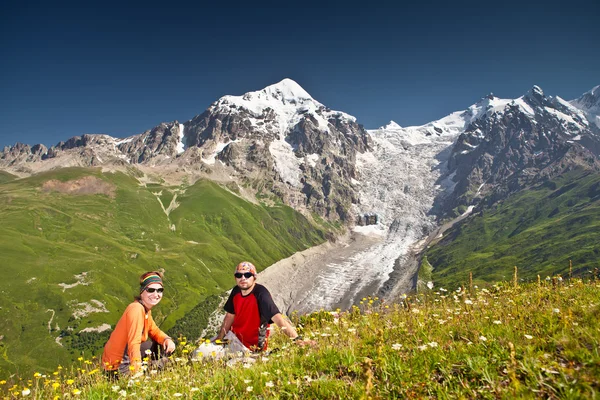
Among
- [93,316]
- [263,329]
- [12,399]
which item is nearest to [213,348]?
[263,329]

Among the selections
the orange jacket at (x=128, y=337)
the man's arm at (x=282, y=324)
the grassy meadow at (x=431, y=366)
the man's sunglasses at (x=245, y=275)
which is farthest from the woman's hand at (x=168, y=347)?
the man's arm at (x=282, y=324)

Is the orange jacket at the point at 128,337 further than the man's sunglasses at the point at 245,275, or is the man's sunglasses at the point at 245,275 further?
the man's sunglasses at the point at 245,275

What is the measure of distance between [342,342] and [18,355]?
192760 mm

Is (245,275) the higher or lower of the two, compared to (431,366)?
higher

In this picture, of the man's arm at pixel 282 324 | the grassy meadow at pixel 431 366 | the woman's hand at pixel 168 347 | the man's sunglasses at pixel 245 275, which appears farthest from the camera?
the man's sunglasses at pixel 245 275

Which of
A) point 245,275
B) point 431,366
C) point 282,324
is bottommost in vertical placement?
point 282,324

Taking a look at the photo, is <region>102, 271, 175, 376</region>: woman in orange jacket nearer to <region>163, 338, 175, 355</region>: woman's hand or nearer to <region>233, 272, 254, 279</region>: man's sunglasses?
<region>163, 338, 175, 355</region>: woman's hand

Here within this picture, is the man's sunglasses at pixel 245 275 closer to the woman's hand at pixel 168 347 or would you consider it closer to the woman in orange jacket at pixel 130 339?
the woman in orange jacket at pixel 130 339

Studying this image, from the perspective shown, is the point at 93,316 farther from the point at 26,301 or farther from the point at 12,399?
the point at 12,399

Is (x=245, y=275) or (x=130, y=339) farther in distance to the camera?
Result: (x=245, y=275)

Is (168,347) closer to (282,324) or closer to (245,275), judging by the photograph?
(245,275)

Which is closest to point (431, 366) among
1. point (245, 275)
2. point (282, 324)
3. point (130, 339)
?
point (282, 324)

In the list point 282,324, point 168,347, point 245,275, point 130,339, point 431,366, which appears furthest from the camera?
point 245,275

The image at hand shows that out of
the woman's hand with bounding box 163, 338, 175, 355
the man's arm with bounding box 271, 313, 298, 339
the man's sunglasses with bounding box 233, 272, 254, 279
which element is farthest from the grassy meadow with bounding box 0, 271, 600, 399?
the man's sunglasses with bounding box 233, 272, 254, 279
